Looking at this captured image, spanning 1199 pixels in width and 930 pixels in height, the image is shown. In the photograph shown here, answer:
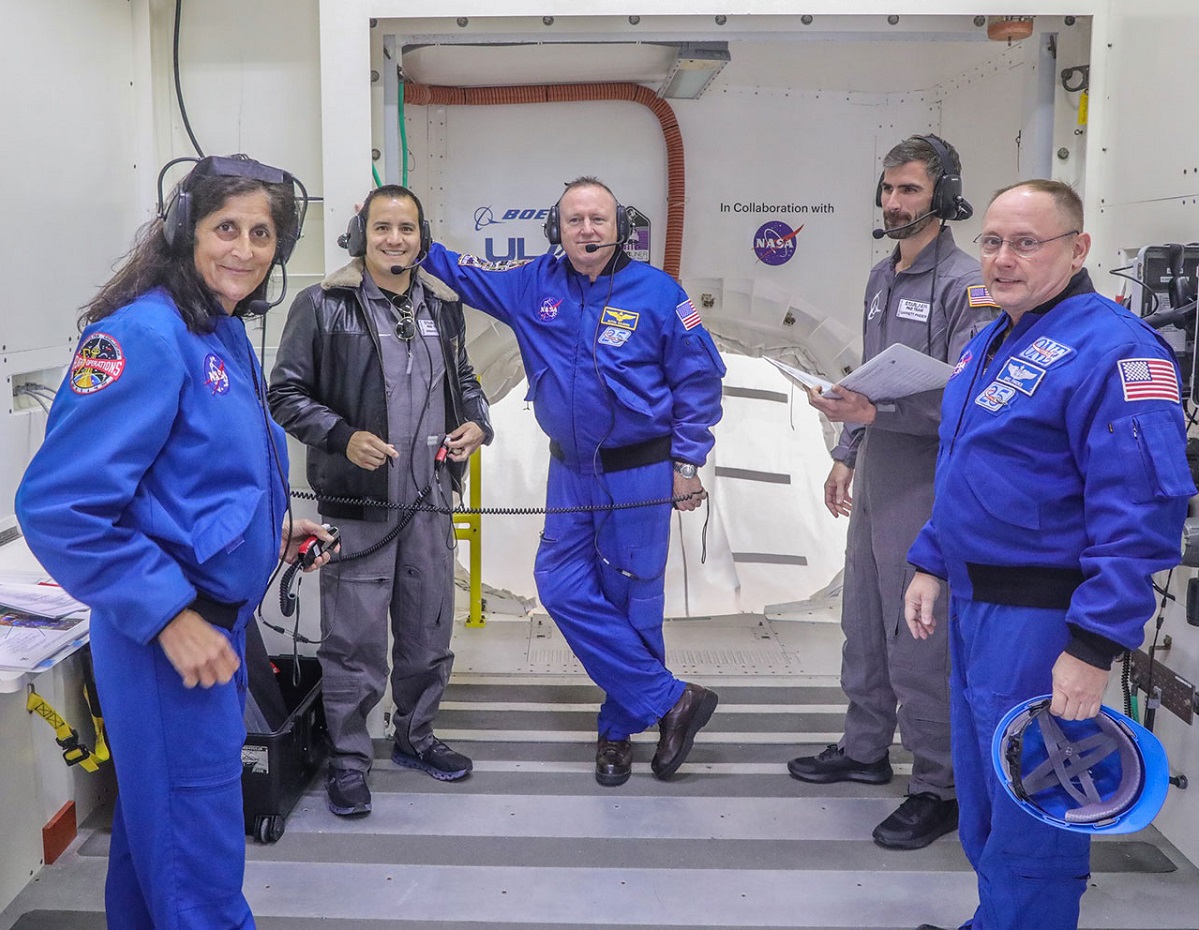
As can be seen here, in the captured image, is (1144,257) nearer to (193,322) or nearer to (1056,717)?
(1056,717)

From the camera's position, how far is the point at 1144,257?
292 cm

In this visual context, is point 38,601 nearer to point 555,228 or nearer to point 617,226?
point 555,228

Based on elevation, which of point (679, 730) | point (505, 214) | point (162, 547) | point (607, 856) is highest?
point (505, 214)

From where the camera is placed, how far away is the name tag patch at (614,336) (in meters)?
3.39

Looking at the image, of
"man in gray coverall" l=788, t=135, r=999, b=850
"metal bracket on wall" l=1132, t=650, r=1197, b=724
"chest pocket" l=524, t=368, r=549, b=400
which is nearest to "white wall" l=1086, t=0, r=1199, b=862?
"metal bracket on wall" l=1132, t=650, r=1197, b=724

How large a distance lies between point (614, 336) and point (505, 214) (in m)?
1.50

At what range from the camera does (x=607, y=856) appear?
3.09 metres

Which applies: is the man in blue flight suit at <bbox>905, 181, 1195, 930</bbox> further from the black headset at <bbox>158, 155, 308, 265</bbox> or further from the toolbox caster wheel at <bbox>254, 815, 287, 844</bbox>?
the toolbox caster wheel at <bbox>254, 815, 287, 844</bbox>

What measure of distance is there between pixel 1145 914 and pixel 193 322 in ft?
8.46

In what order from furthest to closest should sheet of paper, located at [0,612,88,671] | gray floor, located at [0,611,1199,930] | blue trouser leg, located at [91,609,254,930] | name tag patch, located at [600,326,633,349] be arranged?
name tag patch, located at [600,326,633,349] < gray floor, located at [0,611,1199,930] < sheet of paper, located at [0,612,88,671] < blue trouser leg, located at [91,609,254,930]

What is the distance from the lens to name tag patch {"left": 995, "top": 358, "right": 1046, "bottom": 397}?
2.13 meters

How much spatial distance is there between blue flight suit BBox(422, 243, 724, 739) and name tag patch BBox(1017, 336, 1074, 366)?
1401 mm

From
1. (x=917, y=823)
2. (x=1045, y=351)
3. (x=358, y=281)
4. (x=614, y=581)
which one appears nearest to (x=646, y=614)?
(x=614, y=581)

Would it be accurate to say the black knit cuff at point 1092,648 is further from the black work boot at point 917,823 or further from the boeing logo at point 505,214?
the boeing logo at point 505,214
